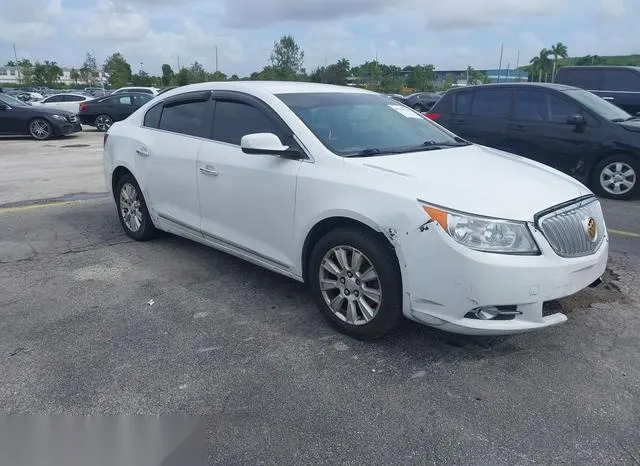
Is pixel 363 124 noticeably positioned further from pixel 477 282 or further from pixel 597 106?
pixel 597 106

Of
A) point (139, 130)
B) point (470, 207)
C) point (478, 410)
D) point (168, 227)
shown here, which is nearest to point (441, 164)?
point (470, 207)

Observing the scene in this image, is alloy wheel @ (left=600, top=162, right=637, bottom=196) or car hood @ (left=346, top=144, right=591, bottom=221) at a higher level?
car hood @ (left=346, top=144, right=591, bottom=221)

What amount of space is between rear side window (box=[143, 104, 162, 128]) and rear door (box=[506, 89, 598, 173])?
5.72 m

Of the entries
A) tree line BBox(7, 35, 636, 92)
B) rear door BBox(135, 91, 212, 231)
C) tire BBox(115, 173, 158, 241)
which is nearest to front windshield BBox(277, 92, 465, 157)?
rear door BBox(135, 91, 212, 231)

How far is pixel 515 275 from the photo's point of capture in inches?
120

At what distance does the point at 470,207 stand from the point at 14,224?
18.4 feet

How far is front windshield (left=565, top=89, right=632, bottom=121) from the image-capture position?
826 centimetres

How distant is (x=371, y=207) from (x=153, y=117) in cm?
301

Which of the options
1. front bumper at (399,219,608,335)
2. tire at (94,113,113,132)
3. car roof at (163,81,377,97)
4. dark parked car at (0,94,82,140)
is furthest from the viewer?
tire at (94,113,113,132)

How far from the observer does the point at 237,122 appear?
4496mm

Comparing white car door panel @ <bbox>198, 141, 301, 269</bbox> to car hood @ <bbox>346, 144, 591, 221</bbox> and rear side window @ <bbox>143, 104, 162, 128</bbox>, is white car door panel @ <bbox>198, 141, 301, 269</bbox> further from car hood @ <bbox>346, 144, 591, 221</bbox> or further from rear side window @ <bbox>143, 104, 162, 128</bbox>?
rear side window @ <bbox>143, 104, 162, 128</bbox>

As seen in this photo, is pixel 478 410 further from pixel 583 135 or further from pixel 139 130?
pixel 583 135

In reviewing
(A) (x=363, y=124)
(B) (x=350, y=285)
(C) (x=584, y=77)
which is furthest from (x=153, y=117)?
(C) (x=584, y=77)

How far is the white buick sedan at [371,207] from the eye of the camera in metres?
3.12
